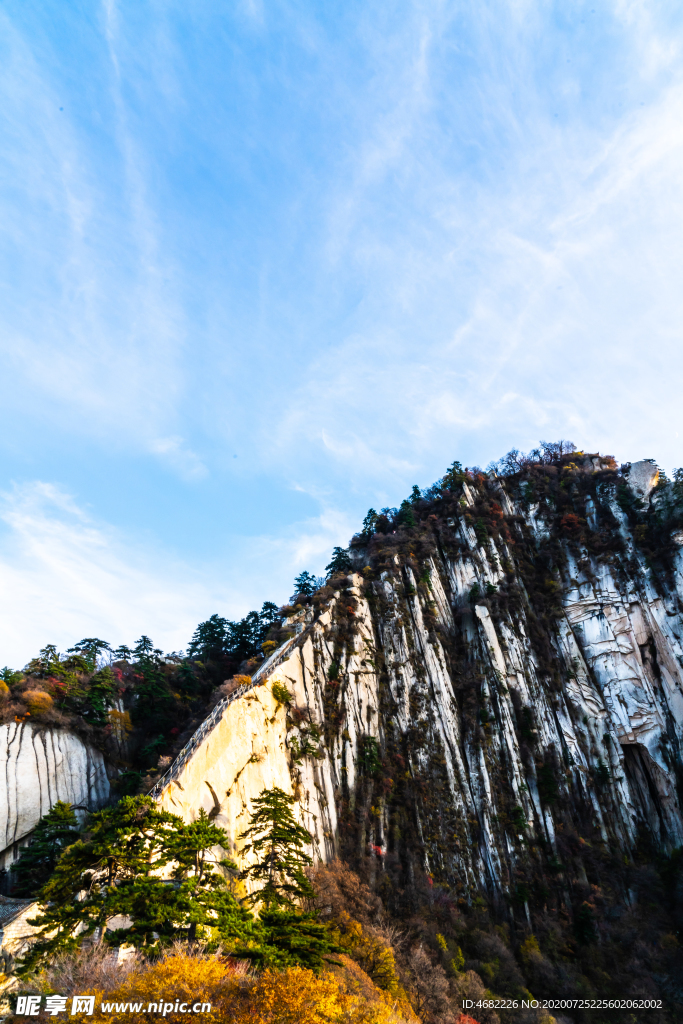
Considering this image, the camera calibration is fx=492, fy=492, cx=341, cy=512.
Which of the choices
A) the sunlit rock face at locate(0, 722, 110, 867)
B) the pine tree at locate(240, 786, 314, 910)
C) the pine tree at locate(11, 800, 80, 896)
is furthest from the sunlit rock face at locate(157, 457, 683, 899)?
the sunlit rock face at locate(0, 722, 110, 867)

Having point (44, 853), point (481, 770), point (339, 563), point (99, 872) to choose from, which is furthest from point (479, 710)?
point (99, 872)

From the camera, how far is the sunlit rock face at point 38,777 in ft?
90.6

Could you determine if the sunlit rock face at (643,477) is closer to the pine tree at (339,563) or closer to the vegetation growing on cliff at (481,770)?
the vegetation growing on cliff at (481,770)

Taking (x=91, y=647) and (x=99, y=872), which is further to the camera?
(x=91, y=647)

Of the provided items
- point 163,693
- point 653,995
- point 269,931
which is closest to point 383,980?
point 269,931

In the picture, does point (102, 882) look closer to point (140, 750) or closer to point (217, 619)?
point (140, 750)

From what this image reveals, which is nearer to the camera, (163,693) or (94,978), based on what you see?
(94,978)

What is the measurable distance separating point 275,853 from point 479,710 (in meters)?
24.7

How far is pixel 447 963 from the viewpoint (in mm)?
26406

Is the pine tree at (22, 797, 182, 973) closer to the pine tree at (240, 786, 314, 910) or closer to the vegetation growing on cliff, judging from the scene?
the vegetation growing on cliff

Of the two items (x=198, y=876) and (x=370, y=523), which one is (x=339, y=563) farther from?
(x=198, y=876)

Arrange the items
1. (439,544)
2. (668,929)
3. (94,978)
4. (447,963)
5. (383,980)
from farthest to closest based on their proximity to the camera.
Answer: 1. (439,544)
2. (668,929)
3. (447,963)
4. (383,980)
5. (94,978)

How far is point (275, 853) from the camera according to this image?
76.0 ft

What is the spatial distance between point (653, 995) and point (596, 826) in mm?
11993
